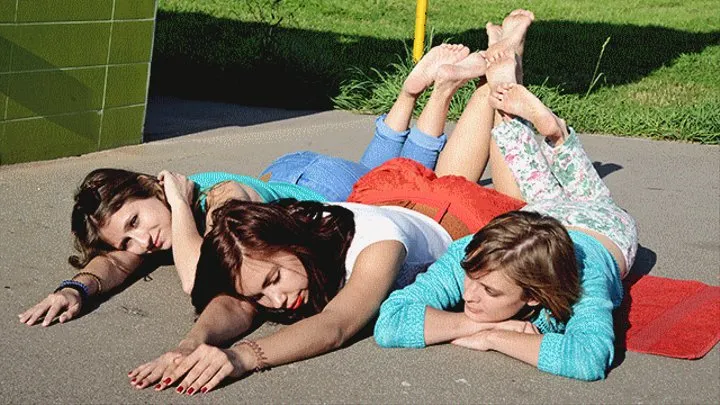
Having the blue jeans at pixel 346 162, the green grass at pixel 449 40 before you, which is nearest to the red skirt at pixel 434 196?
the blue jeans at pixel 346 162

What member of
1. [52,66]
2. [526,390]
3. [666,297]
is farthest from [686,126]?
[526,390]

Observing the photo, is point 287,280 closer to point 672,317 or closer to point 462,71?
point 672,317

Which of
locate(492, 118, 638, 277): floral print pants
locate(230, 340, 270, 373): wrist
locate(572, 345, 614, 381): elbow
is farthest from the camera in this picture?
locate(492, 118, 638, 277): floral print pants

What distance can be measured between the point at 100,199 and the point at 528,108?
1728 millimetres

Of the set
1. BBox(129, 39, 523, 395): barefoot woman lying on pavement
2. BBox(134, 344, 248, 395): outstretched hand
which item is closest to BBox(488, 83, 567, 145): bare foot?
BBox(129, 39, 523, 395): barefoot woman lying on pavement

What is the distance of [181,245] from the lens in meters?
4.14

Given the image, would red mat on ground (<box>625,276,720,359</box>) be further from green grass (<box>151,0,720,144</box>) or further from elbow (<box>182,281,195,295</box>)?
green grass (<box>151,0,720,144</box>)

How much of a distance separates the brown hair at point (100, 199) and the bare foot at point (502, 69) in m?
1.59

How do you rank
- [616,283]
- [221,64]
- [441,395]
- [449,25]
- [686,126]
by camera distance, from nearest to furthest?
[441,395] < [616,283] < [686,126] < [221,64] < [449,25]

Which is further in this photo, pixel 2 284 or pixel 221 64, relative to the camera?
pixel 221 64

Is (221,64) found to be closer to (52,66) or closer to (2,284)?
(52,66)

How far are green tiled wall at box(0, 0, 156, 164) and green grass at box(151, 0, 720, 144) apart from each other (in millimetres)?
1702

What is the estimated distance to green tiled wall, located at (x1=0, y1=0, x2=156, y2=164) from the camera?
5.78 meters

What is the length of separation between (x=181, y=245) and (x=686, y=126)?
427 cm
